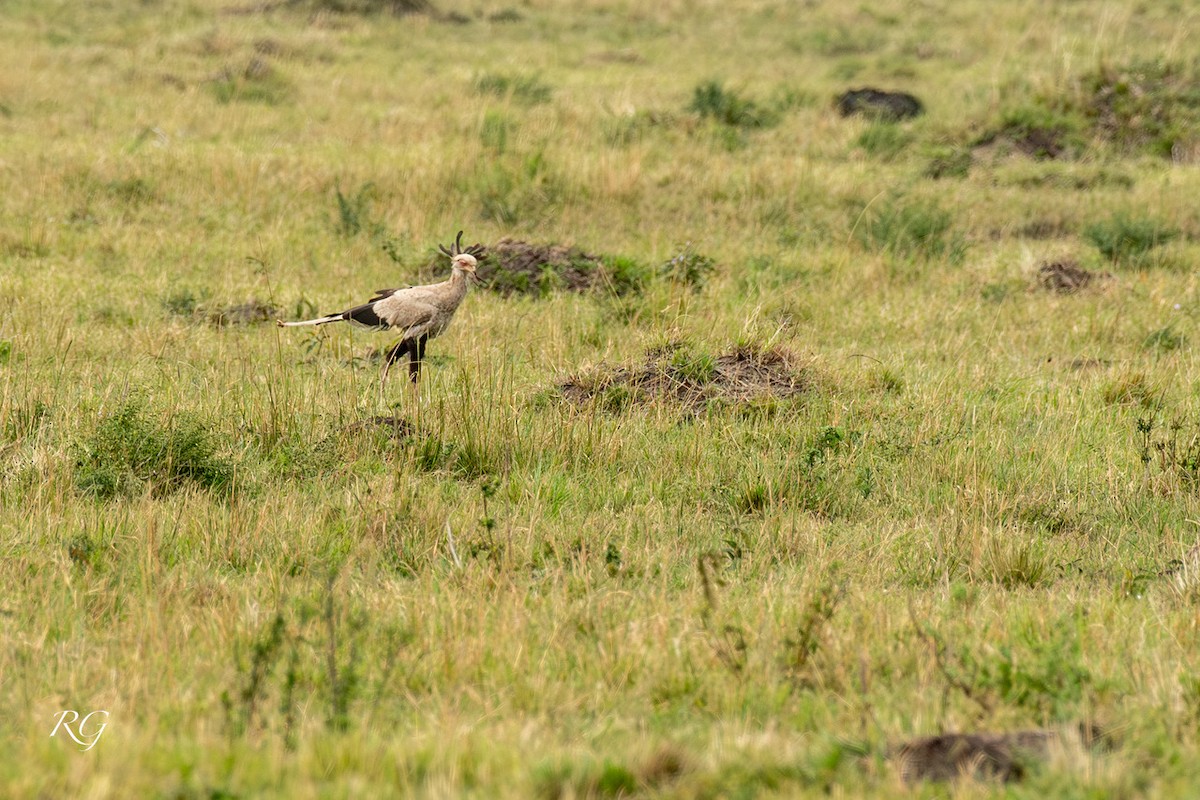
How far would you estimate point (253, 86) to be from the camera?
15219mm

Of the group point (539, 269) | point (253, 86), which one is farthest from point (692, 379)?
point (253, 86)

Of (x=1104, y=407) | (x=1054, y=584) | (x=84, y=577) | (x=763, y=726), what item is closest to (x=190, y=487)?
(x=84, y=577)

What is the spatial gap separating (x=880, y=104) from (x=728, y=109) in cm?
185

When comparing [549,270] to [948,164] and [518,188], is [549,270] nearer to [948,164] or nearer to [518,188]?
[518,188]

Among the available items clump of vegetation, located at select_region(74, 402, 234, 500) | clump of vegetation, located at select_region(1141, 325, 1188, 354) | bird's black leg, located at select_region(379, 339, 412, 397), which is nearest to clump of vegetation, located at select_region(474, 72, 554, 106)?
clump of vegetation, located at select_region(1141, 325, 1188, 354)

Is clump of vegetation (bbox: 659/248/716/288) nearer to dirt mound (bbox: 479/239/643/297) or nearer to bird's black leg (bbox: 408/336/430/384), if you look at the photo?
dirt mound (bbox: 479/239/643/297)

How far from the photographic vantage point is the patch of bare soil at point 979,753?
3.17m

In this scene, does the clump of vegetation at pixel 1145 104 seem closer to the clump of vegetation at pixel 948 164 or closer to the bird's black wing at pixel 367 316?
the clump of vegetation at pixel 948 164

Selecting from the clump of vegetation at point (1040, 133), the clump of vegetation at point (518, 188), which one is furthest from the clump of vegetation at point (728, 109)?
the clump of vegetation at point (518, 188)

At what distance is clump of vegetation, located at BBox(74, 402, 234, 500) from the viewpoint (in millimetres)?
5379

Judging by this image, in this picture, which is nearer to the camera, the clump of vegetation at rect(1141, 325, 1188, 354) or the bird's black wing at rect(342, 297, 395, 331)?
the bird's black wing at rect(342, 297, 395, 331)

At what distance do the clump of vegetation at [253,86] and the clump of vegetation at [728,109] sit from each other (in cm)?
465

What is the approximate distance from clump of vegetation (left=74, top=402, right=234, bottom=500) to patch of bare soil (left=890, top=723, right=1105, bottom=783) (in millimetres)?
3170

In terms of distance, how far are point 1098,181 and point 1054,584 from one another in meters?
8.83
